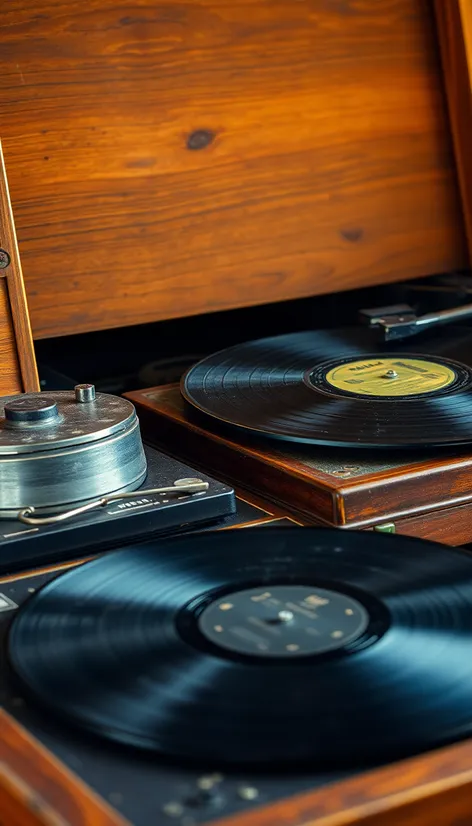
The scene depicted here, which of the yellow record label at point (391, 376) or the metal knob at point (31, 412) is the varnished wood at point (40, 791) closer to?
the metal knob at point (31, 412)

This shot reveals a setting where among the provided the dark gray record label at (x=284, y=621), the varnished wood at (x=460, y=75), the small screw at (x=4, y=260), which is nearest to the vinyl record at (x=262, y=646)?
the dark gray record label at (x=284, y=621)

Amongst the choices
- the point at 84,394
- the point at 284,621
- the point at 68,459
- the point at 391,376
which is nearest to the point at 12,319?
the point at 84,394

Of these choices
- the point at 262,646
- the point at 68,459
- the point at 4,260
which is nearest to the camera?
the point at 262,646

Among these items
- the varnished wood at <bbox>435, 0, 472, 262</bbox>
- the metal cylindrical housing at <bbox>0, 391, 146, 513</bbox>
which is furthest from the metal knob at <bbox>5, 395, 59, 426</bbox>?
the varnished wood at <bbox>435, 0, 472, 262</bbox>

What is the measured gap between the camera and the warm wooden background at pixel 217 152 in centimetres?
163

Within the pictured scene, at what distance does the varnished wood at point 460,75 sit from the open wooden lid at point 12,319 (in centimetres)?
86

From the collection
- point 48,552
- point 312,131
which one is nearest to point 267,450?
point 48,552

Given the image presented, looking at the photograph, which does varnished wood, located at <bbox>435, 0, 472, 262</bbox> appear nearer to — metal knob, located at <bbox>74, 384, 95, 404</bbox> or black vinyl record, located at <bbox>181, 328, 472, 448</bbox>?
black vinyl record, located at <bbox>181, 328, 472, 448</bbox>

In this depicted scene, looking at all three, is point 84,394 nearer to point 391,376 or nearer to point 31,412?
point 31,412

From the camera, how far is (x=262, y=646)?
2.75 ft

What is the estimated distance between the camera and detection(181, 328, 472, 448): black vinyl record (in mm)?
1257

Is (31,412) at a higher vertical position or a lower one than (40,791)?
higher

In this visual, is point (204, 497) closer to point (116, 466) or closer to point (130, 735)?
point (116, 466)

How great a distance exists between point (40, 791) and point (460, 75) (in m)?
1.51
